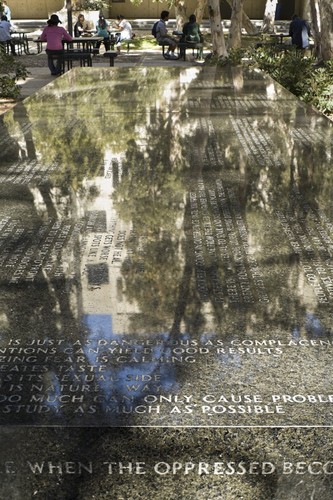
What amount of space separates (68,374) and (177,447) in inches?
20.7

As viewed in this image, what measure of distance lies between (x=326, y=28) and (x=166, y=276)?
1246 centimetres

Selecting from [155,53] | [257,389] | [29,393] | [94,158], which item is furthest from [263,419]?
[155,53]

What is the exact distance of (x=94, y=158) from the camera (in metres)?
5.55

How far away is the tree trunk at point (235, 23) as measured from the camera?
1866 cm

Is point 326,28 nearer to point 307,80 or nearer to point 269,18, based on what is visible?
point 307,80

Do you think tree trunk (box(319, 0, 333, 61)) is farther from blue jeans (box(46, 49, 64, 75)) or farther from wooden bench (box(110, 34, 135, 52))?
wooden bench (box(110, 34, 135, 52))

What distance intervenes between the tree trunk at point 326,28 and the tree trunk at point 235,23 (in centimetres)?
440

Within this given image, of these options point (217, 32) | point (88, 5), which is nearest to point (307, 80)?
point (217, 32)

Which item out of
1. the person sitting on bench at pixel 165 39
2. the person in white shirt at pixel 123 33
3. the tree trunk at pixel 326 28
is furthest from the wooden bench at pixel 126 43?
the tree trunk at pixel 326 28

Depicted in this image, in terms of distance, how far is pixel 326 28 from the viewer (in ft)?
47.4

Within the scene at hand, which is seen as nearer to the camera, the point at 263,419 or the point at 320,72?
→ the point at 263,419

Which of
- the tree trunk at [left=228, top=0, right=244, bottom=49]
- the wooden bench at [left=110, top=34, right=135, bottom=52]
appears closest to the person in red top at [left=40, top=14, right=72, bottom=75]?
the tree trunk at [left=228, top=0, right=244, bottom=49]

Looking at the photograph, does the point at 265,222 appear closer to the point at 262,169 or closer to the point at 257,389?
the point at 262,169

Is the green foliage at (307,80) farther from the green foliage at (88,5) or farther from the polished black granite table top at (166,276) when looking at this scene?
the green foliage at (88,5)
